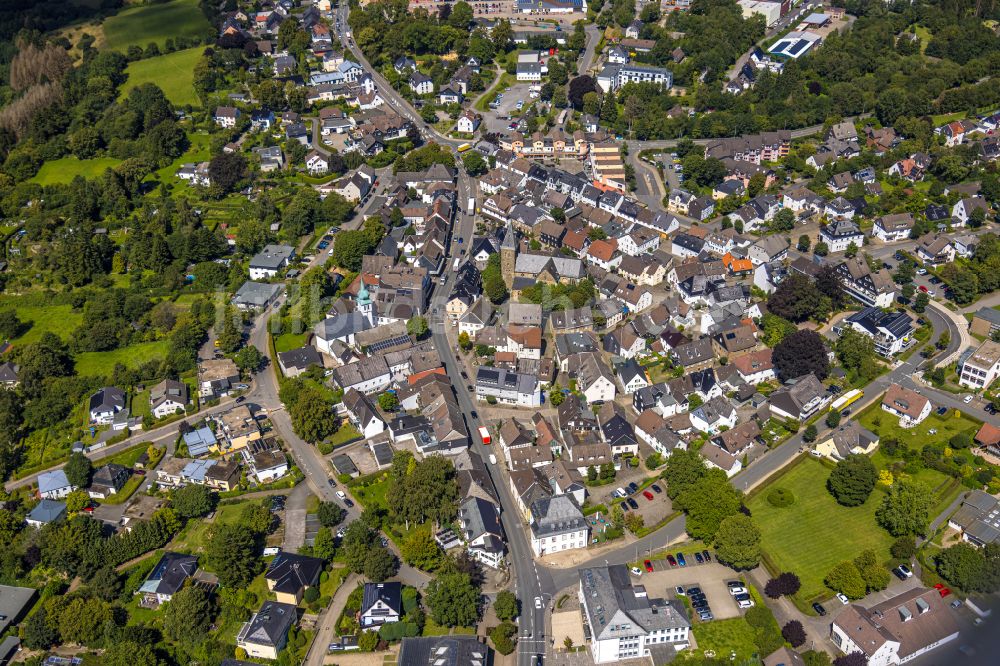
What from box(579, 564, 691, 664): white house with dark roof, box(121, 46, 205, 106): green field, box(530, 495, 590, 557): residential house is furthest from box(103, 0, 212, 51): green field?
box(579, 564, 691, 664): white house with dark roof

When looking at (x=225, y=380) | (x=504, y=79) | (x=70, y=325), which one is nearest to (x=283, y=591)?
(x=225, y=380)

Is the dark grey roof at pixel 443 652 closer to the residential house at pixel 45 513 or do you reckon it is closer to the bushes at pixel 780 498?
the bushes at pixel 780 498

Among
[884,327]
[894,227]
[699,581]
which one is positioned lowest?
[699,581]

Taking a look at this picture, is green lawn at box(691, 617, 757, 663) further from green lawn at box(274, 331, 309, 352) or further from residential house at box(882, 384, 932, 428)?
green lawn at box(274, 331, 309, 352)

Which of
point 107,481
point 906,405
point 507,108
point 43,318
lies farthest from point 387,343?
point 507,108

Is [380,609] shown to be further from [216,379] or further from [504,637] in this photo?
[216,379]

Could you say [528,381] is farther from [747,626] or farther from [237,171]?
[237,171]
